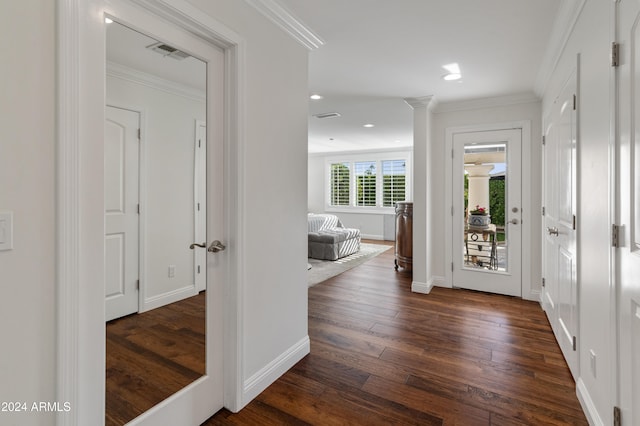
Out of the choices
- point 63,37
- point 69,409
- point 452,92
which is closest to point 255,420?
point 69,409

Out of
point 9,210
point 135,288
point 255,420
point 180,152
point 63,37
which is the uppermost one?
point 63,37

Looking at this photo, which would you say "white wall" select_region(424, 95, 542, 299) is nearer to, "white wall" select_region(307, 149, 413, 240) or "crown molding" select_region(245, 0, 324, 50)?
"crown molding" select_region(245, 0, 324, 50)

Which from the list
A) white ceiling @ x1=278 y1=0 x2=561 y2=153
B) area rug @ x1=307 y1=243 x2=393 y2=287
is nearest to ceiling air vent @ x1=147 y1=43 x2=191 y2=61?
white ceiling @ x1=278 y1=0 x2=561 y2=153

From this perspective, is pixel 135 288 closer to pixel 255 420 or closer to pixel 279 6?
pixel 255 420

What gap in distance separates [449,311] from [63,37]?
3626mm

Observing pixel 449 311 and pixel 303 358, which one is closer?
pixel 303 358

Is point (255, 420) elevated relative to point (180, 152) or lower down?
lower down

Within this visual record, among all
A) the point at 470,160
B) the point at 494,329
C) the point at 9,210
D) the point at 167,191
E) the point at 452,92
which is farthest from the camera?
the point at 470,160

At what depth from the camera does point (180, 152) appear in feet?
5.58

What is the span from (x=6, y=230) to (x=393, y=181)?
27.0 feet

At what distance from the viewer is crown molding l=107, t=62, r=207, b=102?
4.37ft

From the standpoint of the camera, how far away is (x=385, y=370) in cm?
229

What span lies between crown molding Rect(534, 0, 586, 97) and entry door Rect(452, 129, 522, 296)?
37.3 inches

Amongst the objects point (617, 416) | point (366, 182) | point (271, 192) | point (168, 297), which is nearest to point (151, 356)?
point (168, 297)
